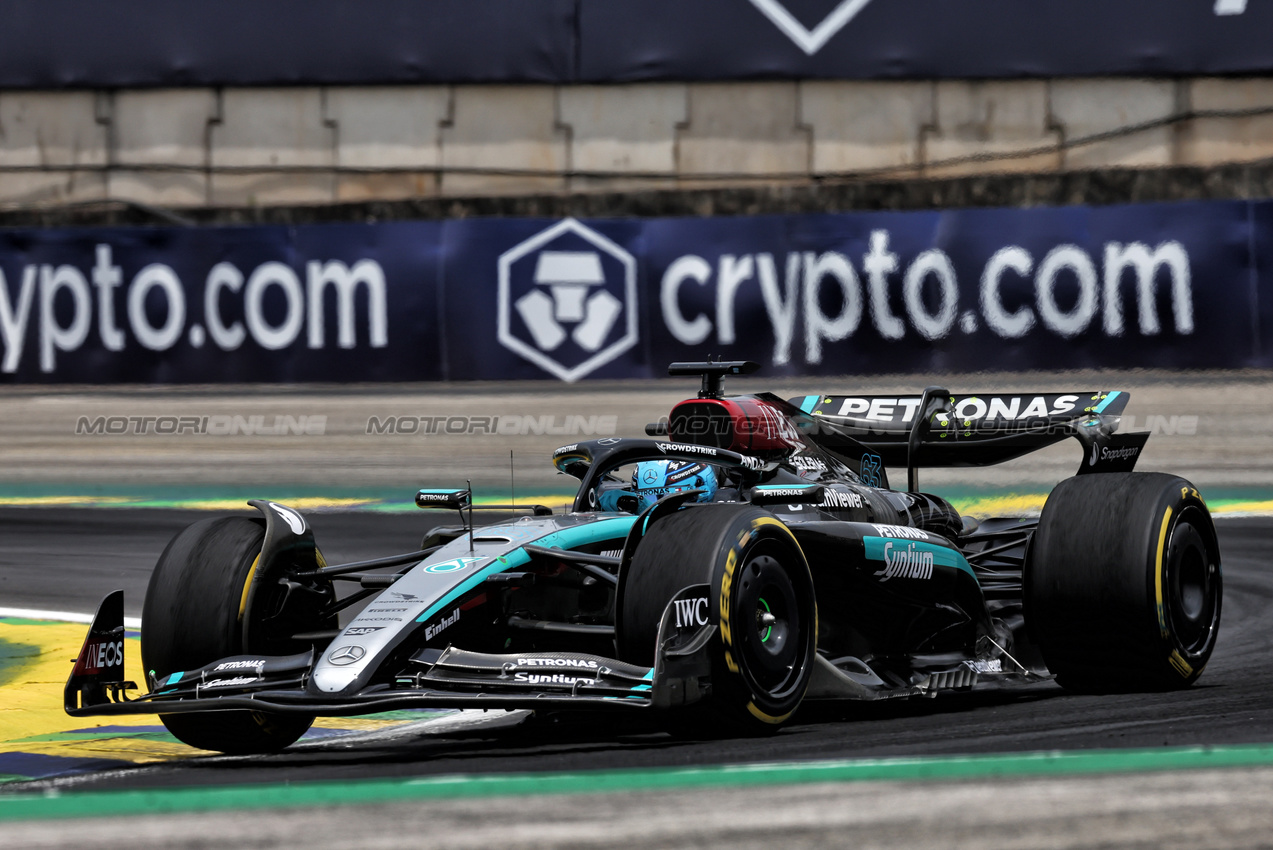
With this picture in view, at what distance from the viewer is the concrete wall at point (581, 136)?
17.0 m

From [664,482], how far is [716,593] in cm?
141

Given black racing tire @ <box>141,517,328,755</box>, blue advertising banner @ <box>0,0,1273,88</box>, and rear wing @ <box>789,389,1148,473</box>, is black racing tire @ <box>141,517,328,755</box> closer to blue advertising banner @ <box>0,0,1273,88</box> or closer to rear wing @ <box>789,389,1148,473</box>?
rear wing @ <box>789,389,1148,473</box>

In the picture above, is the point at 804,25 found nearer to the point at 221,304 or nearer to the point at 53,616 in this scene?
the point at 221,304

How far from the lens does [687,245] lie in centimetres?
1439

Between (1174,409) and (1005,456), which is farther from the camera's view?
(1174,409)

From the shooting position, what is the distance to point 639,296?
14.4 m

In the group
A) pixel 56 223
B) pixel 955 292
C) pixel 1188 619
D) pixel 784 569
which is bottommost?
pixel 1188 619

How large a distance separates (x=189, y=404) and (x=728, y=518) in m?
10.4

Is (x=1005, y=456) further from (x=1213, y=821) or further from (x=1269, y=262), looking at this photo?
(x=1269, y=262)

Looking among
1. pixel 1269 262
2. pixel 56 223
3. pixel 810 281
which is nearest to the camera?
pixel 1269 262

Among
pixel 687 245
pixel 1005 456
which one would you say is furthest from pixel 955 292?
pixel 1005 456

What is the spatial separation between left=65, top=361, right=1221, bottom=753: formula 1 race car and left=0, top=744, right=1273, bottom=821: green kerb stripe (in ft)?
2.33

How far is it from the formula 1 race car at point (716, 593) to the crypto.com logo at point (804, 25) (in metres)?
9.05

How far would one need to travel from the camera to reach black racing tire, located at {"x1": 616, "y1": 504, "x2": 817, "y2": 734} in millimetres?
5535
